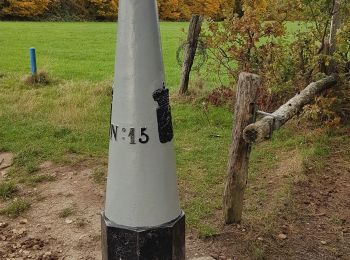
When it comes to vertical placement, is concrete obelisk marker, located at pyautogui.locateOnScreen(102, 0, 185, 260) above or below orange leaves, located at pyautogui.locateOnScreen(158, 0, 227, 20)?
below

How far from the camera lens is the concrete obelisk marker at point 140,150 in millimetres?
2855

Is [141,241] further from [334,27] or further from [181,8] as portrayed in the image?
[181,8]

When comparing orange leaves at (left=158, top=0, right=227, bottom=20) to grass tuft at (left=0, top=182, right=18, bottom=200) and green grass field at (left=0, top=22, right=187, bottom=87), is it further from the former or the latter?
grass tuft at (left=0, top=182, right=18, bottom=200)

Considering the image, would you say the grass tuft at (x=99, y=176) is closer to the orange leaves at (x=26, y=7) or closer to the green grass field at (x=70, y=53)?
the green grass field at (x=70, y=53)

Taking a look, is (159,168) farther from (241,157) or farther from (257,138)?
(241,157)

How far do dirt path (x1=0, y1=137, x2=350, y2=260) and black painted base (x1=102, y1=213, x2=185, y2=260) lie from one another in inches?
49.6

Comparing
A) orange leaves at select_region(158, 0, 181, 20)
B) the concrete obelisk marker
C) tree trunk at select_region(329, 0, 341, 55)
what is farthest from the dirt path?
orange leaves at select_region(158, 0, 181, 20)

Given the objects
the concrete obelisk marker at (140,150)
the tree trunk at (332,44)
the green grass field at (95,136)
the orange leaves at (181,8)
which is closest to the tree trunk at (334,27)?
the tree trunk at (332,44)

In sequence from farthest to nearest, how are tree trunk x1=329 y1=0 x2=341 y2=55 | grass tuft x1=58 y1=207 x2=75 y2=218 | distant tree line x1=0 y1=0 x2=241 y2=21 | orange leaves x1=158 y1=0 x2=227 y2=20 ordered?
distant tree line x1=0 y1=0 x2=241 y2=21 < orange leaves x1=158 y1=0 x2=227 y2=20 < tree trunk x1=329 y1=0 x2=341 y2=55 < grass tuft x1=58 y1=207 x2=75 y2=218

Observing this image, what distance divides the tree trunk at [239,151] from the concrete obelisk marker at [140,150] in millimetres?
1590

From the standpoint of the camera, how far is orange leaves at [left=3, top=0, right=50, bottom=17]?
39281 mm

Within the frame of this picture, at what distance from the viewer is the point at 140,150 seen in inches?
114

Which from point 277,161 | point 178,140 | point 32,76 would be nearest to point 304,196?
point 277,161

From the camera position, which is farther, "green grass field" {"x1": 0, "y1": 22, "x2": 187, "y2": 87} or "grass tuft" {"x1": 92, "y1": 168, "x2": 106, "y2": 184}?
"green grass field" {"x1": 0, "y1": 22, "x2": 187, "y2": 87}
